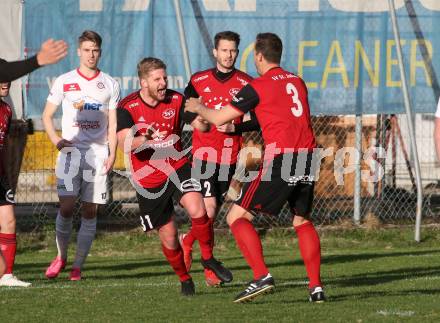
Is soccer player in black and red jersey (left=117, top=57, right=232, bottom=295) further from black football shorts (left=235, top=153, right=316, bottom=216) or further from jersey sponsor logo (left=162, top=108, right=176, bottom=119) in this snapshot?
black football shorts (left=235, top=153, right=316, bottom=216)

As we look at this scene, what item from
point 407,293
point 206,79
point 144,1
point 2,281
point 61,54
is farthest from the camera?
point 144,1

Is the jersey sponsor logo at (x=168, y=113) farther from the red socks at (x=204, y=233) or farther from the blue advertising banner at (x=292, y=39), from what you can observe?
the blue advertising banner at (x=292, y=39)

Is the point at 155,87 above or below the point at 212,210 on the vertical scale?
above

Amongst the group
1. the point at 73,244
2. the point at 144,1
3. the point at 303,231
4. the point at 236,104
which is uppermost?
the point at 144,1

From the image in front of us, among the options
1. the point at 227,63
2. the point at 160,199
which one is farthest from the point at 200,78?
the point at 160,199

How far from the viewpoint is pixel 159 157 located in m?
9.53

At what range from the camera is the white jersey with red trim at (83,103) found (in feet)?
36.7

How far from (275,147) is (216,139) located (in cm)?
237

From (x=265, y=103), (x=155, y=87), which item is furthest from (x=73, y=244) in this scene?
(x=265, y=103)

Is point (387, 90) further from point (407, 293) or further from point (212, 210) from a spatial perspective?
point (407, 293)

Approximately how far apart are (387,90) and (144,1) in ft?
11.3

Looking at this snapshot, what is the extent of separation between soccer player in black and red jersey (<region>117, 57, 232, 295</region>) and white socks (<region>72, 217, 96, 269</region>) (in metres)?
1.83

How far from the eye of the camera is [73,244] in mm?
14453

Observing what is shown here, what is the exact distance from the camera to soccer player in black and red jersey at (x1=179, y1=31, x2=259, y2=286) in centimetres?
1090
